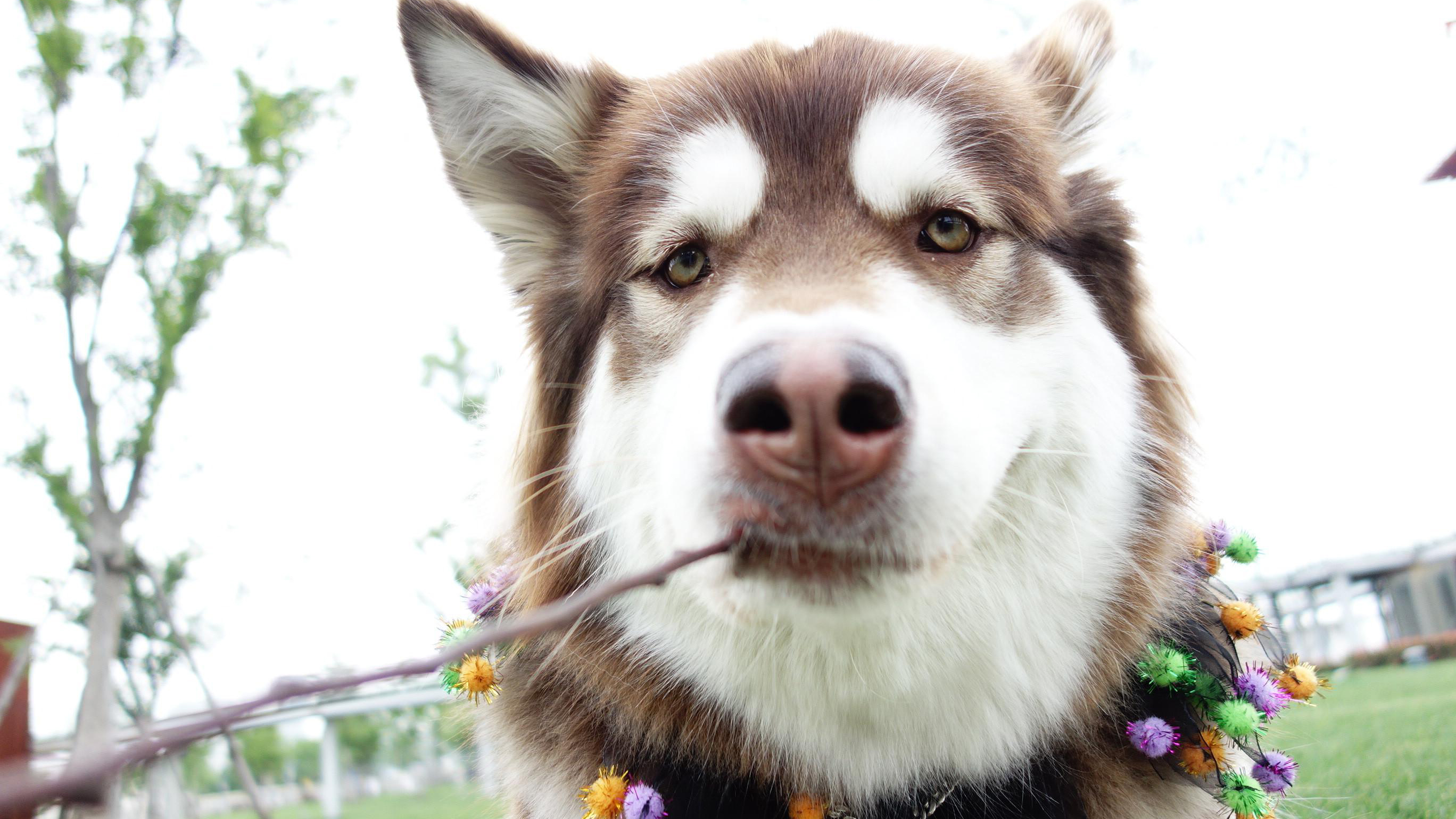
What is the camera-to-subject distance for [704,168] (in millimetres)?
2328

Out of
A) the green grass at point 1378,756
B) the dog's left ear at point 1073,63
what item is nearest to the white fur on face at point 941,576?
the dog's left ear at point 1073,63

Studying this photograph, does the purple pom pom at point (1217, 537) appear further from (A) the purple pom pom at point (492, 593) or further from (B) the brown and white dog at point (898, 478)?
(A) the purple pom pom at point (492, 593)

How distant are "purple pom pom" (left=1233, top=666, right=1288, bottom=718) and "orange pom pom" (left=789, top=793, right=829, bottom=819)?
118 cm

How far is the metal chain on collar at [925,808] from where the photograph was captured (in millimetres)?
2207

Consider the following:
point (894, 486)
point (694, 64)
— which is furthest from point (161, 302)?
point (894, 486)

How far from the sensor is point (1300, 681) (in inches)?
100

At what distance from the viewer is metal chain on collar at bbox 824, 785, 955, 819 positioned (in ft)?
A: 7.24

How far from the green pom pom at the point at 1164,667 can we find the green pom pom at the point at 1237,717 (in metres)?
0.11

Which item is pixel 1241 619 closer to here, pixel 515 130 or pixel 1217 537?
pixel 1217 537

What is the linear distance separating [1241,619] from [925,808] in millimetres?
1119

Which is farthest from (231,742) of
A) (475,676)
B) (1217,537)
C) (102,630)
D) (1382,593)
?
(1382,593)

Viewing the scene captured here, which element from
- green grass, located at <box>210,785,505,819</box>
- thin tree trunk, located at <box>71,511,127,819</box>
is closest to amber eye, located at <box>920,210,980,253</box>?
green grass, located at <box>210,785,505,819</box>

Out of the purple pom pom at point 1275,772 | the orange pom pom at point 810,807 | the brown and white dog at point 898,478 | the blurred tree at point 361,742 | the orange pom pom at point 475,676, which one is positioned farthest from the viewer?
the blurred tree at point 361,742

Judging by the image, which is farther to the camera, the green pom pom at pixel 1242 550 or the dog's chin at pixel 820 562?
the green pom pom at pixel 1242 550
